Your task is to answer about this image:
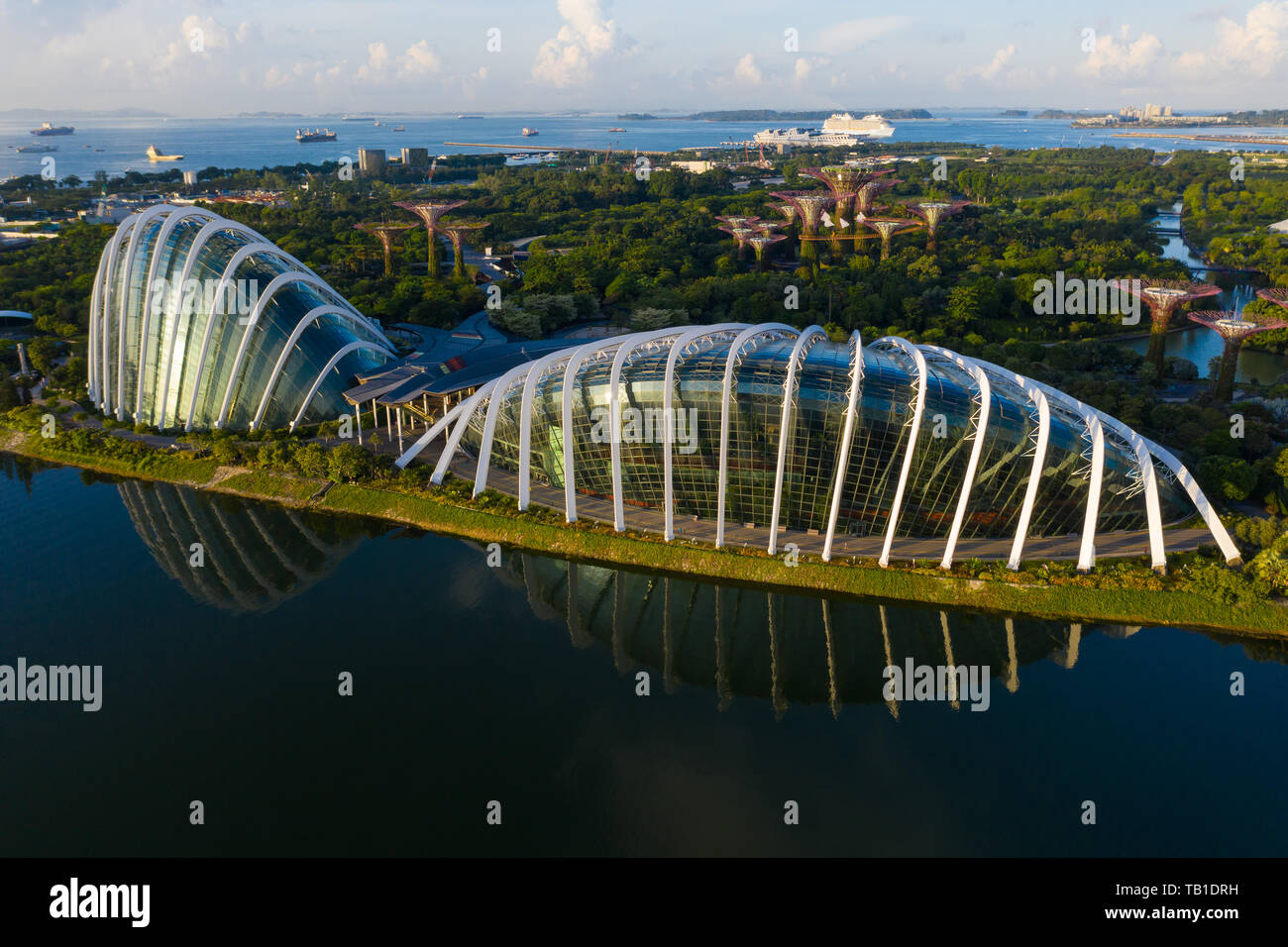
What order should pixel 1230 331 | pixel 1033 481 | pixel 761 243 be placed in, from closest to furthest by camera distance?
pixel 1033 481
pixel 1230 331
pixel 761 243

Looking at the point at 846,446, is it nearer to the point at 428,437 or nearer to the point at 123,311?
the point at 428,437

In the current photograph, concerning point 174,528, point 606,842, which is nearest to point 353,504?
point 174,528

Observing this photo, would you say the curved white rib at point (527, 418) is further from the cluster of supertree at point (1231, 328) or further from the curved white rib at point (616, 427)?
the cluster of supertree at point (1231, 328)

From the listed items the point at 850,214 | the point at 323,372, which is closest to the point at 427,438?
the point at 323,372

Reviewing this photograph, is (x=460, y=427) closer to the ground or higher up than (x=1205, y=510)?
higher up

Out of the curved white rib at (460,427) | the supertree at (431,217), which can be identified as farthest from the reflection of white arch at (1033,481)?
the supertree at (431,217)

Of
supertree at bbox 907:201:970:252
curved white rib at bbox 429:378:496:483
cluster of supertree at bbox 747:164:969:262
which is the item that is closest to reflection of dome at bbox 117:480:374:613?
curved white rib at bbox 429:378:496:483
